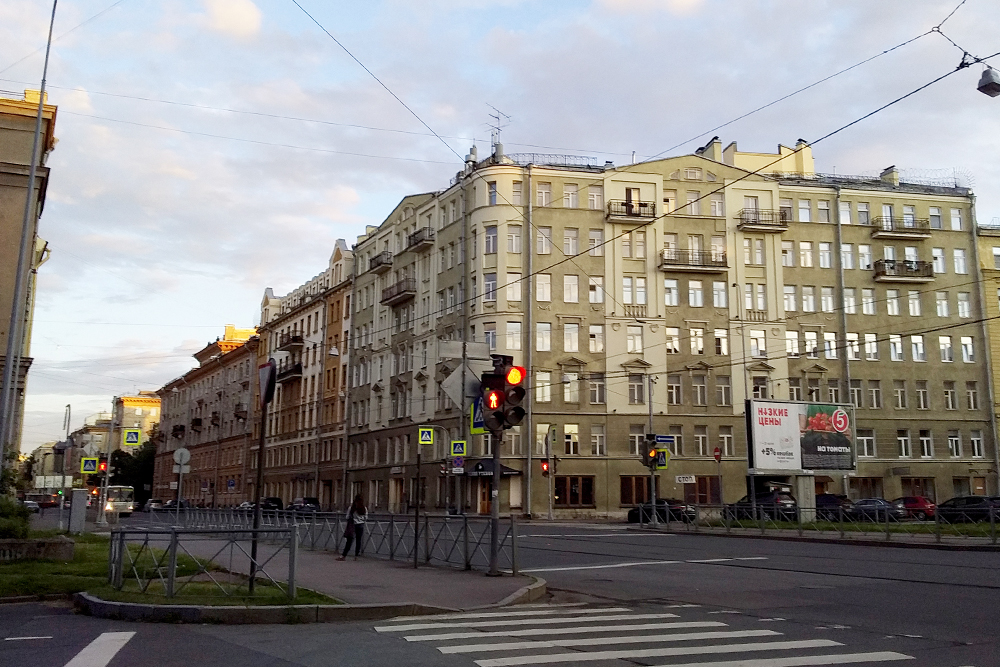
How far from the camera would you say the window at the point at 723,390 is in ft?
179

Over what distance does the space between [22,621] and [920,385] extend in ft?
189

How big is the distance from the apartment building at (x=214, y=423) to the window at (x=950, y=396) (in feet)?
179

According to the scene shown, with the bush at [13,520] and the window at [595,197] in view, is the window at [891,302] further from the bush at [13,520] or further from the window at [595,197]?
the bush at [13,520]

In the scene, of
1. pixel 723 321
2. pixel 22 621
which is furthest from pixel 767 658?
pixel 723 321

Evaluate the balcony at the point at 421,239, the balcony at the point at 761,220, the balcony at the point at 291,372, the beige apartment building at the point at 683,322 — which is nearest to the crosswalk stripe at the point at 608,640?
the beige apartment building at the point at 683,322

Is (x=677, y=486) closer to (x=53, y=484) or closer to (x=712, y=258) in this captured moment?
(x=712, y=258)

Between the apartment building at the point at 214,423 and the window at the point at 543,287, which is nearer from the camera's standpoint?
the window at the point at 543,287

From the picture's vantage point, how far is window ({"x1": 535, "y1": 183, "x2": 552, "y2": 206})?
54281mm

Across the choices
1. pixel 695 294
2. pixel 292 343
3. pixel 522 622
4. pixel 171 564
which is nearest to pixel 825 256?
pixel 695 294

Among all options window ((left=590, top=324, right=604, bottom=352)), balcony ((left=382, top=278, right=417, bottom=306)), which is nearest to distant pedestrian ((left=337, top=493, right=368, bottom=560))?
window ((left=590, top=324, right=604, bottom=352))

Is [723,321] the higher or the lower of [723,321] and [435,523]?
the higher

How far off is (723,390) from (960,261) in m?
19.5

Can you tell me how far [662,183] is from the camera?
182ft

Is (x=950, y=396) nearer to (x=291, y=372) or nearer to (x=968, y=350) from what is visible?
(x=968, y=350)
